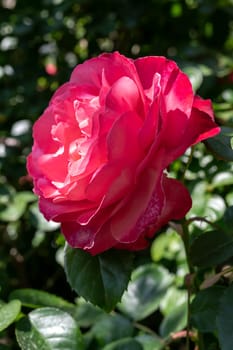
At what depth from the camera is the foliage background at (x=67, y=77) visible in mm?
1104

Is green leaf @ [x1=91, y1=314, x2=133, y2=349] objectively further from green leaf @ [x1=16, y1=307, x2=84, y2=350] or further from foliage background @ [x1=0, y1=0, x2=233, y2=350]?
green leaf @ [x1=16, y1=307, x2=84, y2=350]

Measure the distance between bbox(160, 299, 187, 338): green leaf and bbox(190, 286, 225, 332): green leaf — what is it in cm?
18

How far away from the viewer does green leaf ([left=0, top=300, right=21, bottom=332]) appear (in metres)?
0.74

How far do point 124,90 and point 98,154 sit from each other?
7 centimetres

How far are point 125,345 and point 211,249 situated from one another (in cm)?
21

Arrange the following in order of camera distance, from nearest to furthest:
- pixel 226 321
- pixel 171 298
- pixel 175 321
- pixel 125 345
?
pixel 226 321 < pixel 125 345 < pixel 175 321 < pixel 171 298

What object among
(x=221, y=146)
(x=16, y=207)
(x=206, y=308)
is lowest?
(x=16, y=207)

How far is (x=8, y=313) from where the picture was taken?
769 mm

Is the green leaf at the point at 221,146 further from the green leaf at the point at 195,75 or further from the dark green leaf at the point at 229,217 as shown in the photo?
the green leaf at the point at 195,75

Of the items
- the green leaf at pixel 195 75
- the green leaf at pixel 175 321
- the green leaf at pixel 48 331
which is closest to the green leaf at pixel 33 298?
the green leaf at pixel 48 331

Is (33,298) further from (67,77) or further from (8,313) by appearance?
(67,77)

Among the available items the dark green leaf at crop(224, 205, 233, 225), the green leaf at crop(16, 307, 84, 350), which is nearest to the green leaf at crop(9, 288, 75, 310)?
the green leaf at crop(16, 307, 84, 350)

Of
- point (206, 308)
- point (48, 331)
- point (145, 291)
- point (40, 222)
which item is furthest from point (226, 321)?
point (40, 222)

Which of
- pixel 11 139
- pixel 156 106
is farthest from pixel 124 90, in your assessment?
pixel 11 139
